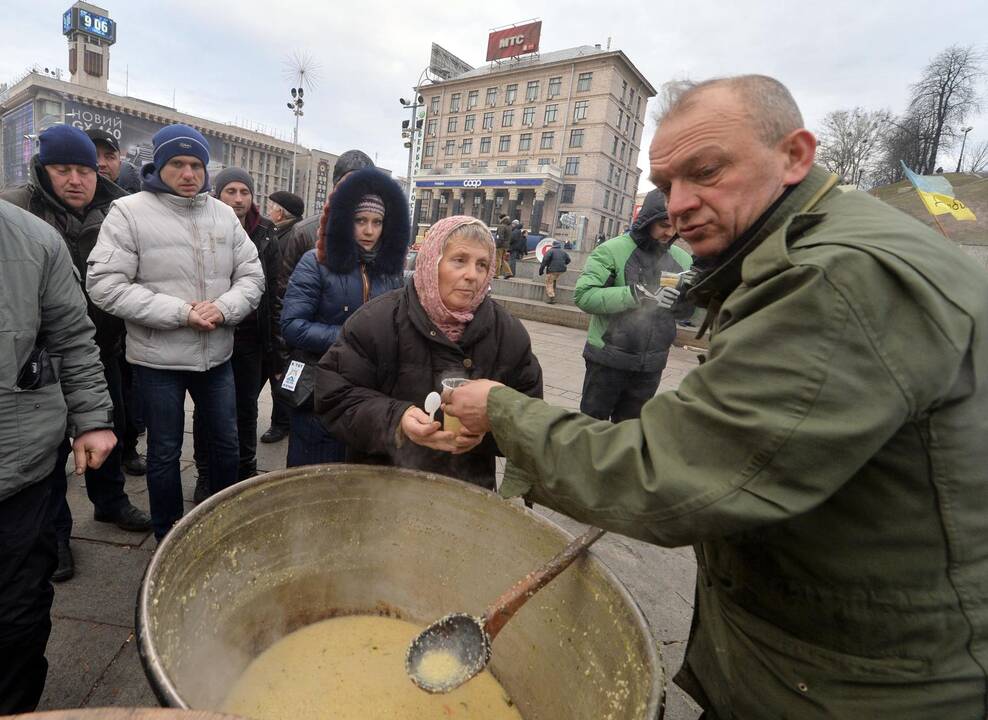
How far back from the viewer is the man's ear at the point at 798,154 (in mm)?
1072

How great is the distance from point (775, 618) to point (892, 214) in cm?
84

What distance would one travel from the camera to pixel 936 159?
30.1 m

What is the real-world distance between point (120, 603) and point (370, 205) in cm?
225

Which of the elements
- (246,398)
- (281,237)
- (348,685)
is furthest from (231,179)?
(348,685)

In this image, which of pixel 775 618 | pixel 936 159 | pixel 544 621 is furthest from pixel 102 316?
pixel 936 159

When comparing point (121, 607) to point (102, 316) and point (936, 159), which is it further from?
point (936, 159)

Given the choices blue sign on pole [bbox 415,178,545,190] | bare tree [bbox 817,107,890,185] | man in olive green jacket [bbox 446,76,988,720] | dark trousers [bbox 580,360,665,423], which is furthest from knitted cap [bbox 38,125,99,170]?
blue sign on pole [bbox 415,178,545,190]

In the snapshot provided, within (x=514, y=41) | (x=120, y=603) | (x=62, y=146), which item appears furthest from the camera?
(x=514, y=41)

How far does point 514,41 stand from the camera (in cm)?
5350

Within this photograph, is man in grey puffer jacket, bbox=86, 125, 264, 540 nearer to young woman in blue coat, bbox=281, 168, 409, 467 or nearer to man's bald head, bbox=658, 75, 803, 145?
young woman in blue coat, bbox=281, 168, 409, 467

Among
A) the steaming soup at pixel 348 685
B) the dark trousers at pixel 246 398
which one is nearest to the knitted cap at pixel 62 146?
the dark trousers at pixel 246 398

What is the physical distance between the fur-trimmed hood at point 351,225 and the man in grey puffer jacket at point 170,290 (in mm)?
521

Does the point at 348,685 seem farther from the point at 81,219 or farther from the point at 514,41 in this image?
the point at 514,41

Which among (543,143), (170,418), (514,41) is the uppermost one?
(514,41)
